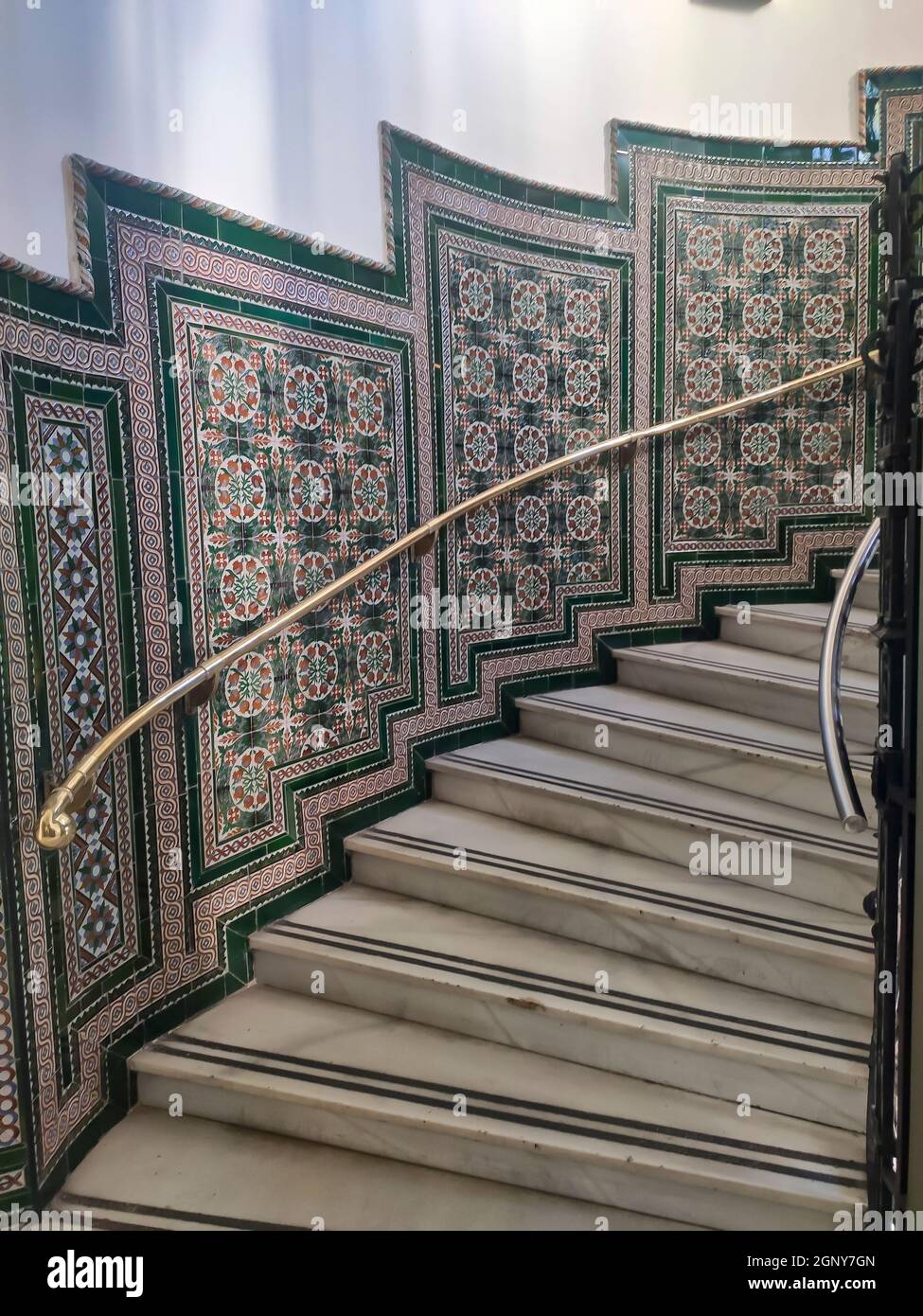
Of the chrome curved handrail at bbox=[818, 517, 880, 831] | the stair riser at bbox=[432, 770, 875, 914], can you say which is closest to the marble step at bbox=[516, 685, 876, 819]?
the stair riser at bbox=[432, 770, 875, 914]

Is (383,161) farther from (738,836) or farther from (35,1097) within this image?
(35,1097)

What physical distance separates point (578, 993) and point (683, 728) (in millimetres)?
1217

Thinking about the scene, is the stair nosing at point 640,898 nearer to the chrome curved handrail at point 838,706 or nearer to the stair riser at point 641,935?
the stair riser at point 641,935

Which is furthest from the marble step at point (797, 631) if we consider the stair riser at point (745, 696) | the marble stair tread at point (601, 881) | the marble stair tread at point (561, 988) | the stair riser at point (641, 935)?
the marble stair tread at point (561, 988)

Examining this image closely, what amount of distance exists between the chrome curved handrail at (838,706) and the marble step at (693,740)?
960 millimetres

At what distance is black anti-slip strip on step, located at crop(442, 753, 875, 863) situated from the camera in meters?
2.75

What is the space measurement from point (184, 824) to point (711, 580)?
267cm

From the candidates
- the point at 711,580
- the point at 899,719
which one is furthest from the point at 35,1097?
the point at 711,580

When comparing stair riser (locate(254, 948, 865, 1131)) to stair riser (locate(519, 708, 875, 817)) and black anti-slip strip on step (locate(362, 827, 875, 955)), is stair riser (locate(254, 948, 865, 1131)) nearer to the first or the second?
black anti-slip strip on step (locate(362, 827, 875, 955))

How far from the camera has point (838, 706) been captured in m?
1.95

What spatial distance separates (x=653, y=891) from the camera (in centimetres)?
271

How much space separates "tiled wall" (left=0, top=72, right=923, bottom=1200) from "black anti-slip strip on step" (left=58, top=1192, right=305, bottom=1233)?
0.10 meters

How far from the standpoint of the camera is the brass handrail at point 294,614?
1.89m

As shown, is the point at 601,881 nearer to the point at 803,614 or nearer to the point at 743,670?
the point at 743,670
